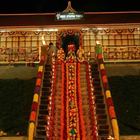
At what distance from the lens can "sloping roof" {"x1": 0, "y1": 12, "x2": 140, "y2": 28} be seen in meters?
16.6

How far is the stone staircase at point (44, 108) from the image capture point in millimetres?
8680

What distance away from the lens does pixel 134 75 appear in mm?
12344

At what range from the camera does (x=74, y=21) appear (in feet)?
55.2

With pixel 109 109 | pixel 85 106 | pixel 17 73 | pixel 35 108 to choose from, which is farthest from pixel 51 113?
pixel 17 73

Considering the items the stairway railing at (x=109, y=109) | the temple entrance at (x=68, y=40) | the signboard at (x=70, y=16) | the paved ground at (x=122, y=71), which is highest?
the signboard at (x=70, y=16)

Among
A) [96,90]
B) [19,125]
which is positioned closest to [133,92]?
[96,90]

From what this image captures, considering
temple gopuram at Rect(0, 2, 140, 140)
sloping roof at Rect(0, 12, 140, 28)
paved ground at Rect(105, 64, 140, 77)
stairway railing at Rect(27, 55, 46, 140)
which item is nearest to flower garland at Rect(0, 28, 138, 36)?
temple gopuram at Rect(0, 2, 140, 140)

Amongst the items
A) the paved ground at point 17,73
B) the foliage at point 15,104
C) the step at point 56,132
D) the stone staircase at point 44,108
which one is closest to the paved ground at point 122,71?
the stone staircase at point 44,108

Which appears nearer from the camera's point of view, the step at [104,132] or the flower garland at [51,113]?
the flower garland at [51,113]

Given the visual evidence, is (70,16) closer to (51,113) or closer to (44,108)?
(44,108)

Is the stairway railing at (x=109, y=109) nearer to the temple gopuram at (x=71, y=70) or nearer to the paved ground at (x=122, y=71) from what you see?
the temple gopuram at (x=71, y=70)

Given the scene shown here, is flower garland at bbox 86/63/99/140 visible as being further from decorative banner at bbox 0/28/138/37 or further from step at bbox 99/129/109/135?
decorative banner at bbox 0/28/138/37

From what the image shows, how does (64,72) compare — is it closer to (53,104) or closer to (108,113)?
(53,104)

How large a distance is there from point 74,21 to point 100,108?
911 centimetres
